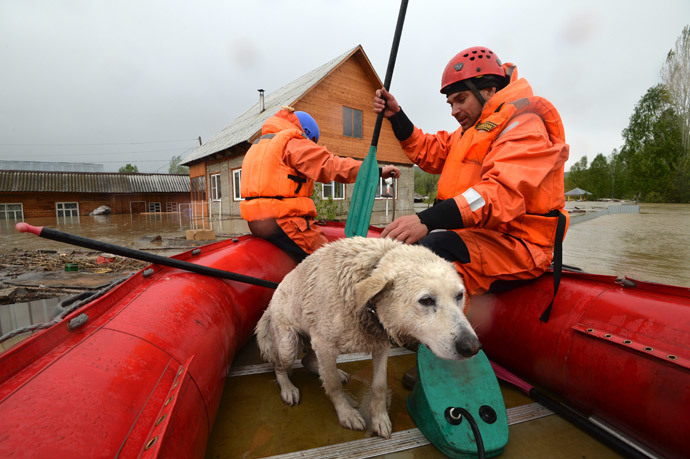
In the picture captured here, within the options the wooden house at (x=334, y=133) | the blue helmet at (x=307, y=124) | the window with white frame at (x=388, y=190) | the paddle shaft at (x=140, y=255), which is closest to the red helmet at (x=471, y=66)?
the window with white frame at (x=388, y=190)

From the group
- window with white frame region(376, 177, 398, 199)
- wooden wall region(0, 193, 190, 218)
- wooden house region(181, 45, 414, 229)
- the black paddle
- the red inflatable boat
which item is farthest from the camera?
wooden wall region(0, 193, 190, 218)

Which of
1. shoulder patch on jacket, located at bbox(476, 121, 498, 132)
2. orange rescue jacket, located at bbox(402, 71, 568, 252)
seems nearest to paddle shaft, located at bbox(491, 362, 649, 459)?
orange rescue jacket, located at bbox(402, 71, 568, 252)

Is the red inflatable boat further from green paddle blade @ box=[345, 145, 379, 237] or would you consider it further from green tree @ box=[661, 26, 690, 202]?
green tree @ box=[661, 26, 690, 202]

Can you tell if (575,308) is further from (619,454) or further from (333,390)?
(333,390)

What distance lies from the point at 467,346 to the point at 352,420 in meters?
1.03

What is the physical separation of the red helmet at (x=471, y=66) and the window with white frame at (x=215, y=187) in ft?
62.0

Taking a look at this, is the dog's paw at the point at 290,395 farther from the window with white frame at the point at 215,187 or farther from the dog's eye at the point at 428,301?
the window with white frame at the point at 215,187

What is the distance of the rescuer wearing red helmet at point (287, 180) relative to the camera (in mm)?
3383

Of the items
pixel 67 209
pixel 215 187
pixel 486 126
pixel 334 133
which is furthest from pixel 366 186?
pixel 67 209

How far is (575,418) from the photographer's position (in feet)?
6.50

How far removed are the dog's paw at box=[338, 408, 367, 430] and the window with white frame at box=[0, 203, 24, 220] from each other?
40.6 metres

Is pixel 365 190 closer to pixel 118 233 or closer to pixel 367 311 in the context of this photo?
pixel 367 311

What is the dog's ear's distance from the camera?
1605 millimetres

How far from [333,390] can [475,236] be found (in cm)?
158
